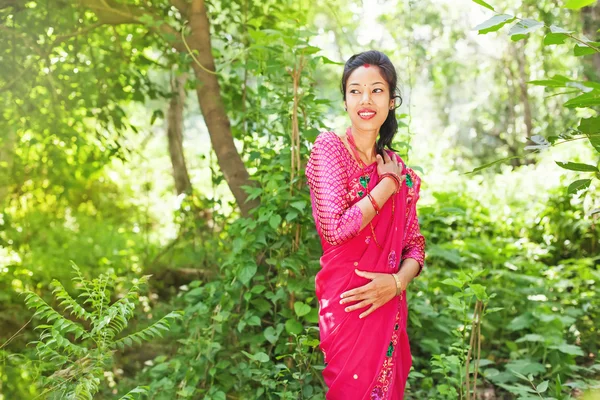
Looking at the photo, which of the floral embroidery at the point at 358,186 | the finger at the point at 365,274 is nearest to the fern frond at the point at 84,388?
the finger at the point at 365,274

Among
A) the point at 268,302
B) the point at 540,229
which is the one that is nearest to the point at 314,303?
the point at 268,302

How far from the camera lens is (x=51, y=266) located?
18.0ft

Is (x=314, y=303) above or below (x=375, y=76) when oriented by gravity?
below

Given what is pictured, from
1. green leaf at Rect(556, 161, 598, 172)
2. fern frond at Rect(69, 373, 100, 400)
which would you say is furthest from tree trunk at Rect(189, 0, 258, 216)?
green leaf at Rect(556, 161, 598, 172)

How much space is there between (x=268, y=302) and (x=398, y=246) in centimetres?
102

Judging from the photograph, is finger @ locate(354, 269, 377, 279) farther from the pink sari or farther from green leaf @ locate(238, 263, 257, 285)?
green leaf @ locate(238, 263, 257, 285)

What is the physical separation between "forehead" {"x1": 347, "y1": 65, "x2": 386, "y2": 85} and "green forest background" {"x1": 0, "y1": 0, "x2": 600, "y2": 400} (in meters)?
0.49

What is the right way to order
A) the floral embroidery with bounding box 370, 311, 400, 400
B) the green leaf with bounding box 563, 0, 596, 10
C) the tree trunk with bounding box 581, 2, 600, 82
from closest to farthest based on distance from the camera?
the green leaf with bounding box 563, 0, 596, 10
the floral embroidery with bounding box 370, 311, 400, 400
the tree trunk with bounding box 581, 2, 600, 82

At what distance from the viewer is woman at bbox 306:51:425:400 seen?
2.17 m

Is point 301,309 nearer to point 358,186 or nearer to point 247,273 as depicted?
point 247,273

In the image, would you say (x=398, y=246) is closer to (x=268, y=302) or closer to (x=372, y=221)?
(x=372, y=221)

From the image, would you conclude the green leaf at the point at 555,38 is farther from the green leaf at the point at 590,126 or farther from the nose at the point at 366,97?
the nose at the point at 366,97

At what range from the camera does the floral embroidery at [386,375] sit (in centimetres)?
218

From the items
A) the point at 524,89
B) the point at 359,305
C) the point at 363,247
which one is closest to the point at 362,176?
the point at 363,247
